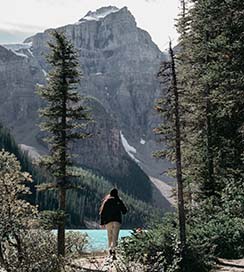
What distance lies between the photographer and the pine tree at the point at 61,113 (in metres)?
21.2

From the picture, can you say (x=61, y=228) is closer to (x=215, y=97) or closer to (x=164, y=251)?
(x=164, y=251)

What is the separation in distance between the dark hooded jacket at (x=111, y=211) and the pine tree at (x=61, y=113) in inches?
214

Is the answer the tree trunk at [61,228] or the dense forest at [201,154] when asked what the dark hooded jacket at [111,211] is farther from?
the tree trunk at [61,228]

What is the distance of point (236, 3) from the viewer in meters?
20.5

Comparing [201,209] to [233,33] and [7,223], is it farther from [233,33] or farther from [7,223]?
[7,223]

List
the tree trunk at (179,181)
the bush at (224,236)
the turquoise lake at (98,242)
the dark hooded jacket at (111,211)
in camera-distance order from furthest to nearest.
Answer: the turquoise lake at (98,242)
the bush at (224,236)
the dark hooded jacket at (111,211)
the tree trunk at (179,181)

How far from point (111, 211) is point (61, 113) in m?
7.54

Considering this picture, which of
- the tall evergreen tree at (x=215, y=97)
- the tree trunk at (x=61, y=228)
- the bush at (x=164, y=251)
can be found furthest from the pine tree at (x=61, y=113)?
the bush at (x=164, y=251)

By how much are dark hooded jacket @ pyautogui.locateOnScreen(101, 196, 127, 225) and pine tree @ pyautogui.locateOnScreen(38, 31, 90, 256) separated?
17.8 ft

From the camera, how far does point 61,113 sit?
71.2 ft

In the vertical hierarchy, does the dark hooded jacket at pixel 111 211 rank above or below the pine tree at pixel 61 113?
below

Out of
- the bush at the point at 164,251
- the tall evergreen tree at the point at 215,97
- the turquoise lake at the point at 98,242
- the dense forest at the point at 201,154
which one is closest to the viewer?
the bush at the point at 164,251

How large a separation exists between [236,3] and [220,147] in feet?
21.0

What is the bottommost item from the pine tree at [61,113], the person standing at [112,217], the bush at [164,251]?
the bush at [164,251]
